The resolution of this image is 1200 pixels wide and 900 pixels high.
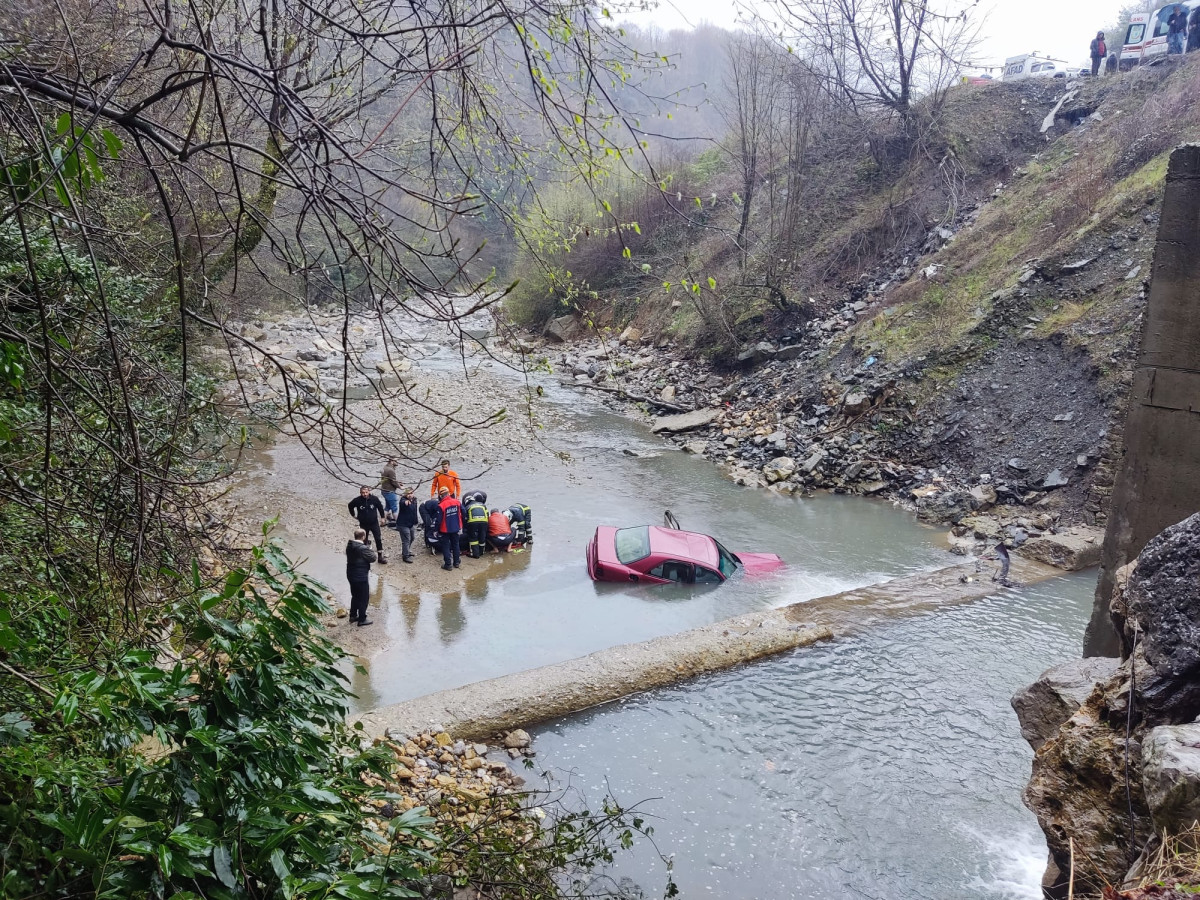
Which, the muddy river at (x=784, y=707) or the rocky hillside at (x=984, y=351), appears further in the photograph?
the rocky hillside at (x=984, y=351)

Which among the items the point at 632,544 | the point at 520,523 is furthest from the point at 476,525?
the point at 632,544

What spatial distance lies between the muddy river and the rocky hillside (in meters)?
2.99

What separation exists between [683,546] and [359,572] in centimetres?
472

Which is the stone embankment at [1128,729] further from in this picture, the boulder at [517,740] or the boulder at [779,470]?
the boulder at [779,470]

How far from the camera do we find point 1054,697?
534cm

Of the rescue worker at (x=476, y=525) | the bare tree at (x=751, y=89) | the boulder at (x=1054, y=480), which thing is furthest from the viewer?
the bare tree at (x=751, y=89)

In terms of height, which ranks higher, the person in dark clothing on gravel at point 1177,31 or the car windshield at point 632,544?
the person in dark clothing on gravel at point 1177,31

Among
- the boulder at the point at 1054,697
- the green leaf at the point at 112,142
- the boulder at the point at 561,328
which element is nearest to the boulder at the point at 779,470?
the boulder at the point at 1054,697

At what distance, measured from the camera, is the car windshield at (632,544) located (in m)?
11.6

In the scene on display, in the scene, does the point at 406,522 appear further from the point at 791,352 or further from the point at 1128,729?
the point at 791,352

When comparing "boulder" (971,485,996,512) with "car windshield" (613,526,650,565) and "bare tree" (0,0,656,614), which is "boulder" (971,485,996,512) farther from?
"bare tree" (0,0,656,614)

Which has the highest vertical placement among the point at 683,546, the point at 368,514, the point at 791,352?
the point at 791,352

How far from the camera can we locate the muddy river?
21.7 feet

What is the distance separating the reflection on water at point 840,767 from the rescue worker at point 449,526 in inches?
170
